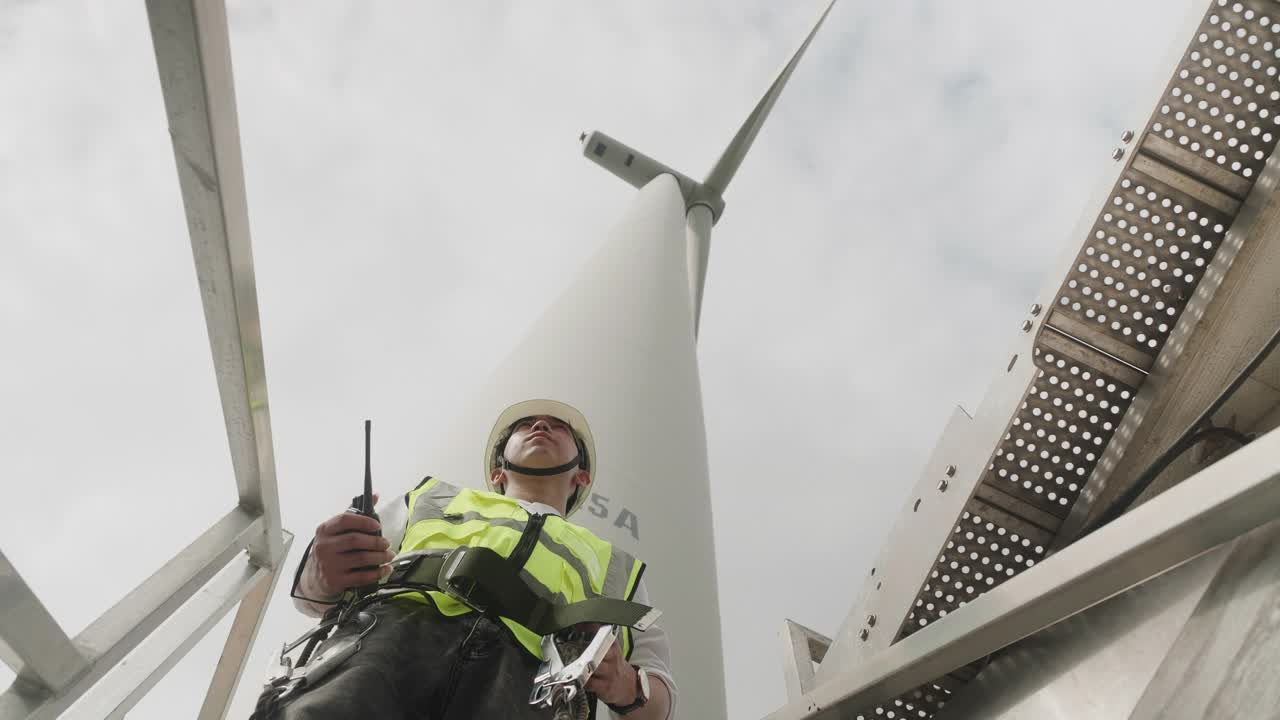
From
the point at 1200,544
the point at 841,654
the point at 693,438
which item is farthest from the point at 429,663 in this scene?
the point at 693,438

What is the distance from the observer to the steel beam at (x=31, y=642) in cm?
196

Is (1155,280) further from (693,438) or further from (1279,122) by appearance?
(693,438)

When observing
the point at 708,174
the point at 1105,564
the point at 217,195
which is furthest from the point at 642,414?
the point at 708,174

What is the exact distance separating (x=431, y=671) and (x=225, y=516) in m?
1.13

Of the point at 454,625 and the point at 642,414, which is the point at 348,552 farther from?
the point at 642,414

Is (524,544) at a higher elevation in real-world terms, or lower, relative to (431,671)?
higher

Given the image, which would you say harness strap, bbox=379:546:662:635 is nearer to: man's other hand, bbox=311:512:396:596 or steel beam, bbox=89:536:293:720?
man's other hand, bbox=311:512:396:596

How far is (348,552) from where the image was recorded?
9.05ft

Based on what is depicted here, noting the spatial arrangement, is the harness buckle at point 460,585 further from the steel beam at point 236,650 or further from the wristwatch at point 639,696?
the steel beam at point 236,650

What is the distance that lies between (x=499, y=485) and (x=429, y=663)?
154 cm

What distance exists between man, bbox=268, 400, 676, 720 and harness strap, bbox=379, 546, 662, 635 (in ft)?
0.20

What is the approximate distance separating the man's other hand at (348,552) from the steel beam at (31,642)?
648mm

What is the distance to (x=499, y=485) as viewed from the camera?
4258 millimetres

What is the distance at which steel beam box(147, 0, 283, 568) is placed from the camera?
1.91m
